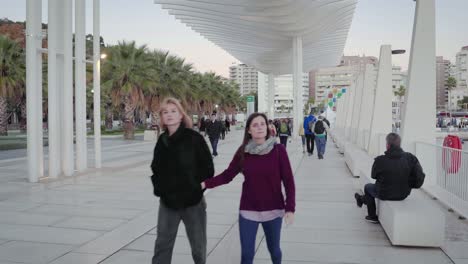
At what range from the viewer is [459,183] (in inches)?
291

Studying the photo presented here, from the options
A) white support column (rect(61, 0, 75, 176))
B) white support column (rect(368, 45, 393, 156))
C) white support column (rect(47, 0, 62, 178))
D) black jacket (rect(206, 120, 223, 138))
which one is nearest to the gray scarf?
white support column (rect(47, 0, 62, 178))

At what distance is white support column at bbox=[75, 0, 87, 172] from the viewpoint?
1257cm

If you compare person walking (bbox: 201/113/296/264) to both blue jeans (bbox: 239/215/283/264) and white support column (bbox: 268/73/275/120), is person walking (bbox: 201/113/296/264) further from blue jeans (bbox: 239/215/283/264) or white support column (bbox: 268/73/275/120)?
white support column (bbox: 268/73/275/120)

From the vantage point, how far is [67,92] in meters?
11.8

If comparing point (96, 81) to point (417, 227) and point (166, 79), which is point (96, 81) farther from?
point (166, 79)

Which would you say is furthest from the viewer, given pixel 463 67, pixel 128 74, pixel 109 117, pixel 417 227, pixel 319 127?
pixel 463 67

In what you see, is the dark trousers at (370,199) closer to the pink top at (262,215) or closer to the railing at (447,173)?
the railing at (447,173)

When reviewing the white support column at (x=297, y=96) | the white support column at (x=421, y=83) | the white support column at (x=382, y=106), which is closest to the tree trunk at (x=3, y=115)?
the white support column at (x=297, y=96)

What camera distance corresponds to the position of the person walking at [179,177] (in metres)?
3.66

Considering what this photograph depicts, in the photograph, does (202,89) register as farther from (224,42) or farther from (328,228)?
(328,228)

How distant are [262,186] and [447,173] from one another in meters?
5.71

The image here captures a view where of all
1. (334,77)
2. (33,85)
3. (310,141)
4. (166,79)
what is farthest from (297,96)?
(334,77)

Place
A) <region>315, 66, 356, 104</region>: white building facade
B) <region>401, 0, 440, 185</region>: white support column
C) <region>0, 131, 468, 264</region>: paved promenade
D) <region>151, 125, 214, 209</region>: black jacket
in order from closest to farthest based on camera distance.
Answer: <region>151, 125, 214, 209</region>: black jacket < <region>0, 131, 468, 264</region>: paved promenade < <region>401, 0, 440, 185</region>: white support column < <region>315, 66, 356, 104</region>: white building facade

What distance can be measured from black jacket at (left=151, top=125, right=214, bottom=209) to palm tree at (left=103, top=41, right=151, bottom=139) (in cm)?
2702
